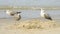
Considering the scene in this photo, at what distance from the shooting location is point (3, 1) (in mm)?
19719

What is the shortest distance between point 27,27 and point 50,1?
1153 centimetres

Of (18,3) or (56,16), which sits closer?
(56,16)

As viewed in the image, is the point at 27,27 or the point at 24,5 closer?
the point at 27,27

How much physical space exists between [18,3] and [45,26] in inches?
401

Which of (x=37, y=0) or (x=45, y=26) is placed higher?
(x=37, y=0)

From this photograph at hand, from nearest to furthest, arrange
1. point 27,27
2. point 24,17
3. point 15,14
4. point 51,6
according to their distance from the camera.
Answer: point 27,27, point 15,14, point 24,17, point 51,6

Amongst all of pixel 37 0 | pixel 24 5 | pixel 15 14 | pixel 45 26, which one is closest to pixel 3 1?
pixel 24 5

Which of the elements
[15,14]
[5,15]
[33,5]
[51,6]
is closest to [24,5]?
[33,5]

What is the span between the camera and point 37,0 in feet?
69.5

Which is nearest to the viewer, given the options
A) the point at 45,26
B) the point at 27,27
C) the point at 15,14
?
the point at 27,27

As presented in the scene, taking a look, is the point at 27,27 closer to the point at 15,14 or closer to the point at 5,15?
the point at 15,14

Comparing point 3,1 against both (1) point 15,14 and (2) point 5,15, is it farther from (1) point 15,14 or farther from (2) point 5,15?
(1) point 15,14

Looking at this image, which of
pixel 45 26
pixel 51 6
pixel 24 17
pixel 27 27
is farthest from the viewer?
pixel 51 6

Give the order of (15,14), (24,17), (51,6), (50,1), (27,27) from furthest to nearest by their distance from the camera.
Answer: (50,1) → (51,6) → (24,17) → (15,14) → (27,27)
